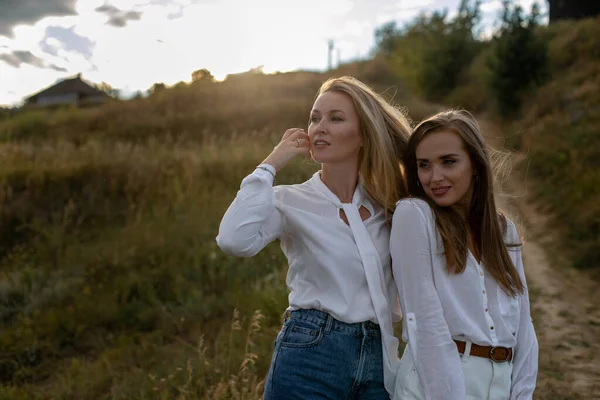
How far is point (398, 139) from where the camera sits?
2592 mm

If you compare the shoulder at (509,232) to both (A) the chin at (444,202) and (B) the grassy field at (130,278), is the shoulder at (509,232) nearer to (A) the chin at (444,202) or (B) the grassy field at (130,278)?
(A) the chin at (444,202)

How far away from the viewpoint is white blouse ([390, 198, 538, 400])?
1.92m

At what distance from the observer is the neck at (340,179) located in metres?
2.43

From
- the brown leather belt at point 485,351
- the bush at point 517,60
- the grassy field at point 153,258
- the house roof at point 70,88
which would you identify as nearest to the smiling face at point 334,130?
the brown leather belt at point 485,351

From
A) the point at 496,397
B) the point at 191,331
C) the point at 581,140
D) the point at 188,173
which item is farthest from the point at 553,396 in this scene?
the point at 581,140

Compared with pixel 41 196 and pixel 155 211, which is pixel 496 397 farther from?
pixel 41 196

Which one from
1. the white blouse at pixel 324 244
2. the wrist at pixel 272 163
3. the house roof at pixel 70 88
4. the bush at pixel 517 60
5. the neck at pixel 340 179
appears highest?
the house roof at pixel 70 88

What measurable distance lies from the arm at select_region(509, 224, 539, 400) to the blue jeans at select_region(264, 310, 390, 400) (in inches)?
19.4

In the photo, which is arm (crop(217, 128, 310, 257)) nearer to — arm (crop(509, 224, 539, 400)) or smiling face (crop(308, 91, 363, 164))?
smiling face (crop(308, 91, 363, 164))

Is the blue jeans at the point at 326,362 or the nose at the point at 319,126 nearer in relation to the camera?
the blue jeans at the point at 326,362

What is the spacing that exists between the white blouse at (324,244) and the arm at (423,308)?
14cm

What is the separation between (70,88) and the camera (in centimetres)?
4903

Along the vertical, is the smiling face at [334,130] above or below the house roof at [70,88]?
below

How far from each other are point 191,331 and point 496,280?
466 cm
